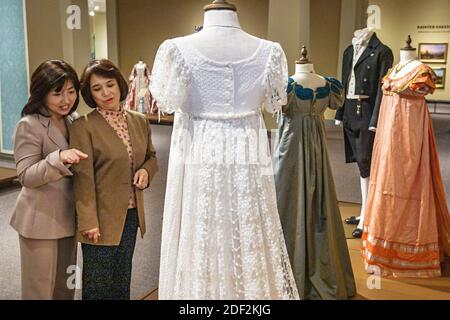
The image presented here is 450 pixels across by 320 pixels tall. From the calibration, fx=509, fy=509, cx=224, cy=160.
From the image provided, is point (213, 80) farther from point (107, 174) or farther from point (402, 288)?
point (402, 288)

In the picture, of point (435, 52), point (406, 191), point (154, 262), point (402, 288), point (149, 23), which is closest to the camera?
point (402, 288)

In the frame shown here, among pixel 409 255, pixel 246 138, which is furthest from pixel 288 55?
pixel 246 138

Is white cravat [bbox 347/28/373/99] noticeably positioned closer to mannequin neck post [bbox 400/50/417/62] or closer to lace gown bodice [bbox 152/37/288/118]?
mannequin neck post [bbox 400/50/417/62]

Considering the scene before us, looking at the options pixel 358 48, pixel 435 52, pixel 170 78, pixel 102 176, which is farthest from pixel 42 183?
pixel 435 52

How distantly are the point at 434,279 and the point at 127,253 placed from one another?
1801 millimetres

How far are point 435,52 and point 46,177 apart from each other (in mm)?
8621

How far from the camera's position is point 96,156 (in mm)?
1709

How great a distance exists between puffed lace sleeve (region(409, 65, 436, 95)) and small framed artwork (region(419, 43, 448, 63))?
21.6ft

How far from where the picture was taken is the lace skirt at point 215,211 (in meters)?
1.72

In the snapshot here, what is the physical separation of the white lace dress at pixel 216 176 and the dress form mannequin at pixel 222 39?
0.10 ft

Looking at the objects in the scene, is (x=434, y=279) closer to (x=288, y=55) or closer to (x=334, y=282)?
(x=334, y=282)

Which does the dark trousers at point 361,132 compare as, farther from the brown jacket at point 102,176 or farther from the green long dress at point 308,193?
the brown jacket at point 102,176

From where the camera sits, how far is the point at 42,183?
1628mm

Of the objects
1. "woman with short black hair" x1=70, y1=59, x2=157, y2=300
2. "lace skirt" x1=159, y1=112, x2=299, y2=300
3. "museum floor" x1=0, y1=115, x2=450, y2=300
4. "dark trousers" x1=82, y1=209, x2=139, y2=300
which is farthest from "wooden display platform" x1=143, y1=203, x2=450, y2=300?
"lace skirt" x1=159, y1=112, x2=299, y2=300
